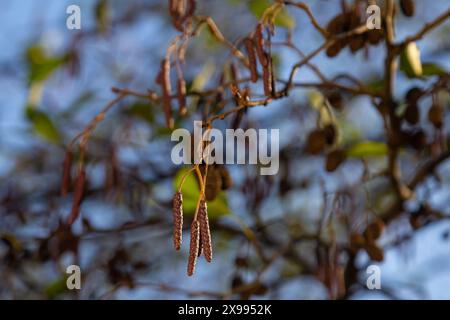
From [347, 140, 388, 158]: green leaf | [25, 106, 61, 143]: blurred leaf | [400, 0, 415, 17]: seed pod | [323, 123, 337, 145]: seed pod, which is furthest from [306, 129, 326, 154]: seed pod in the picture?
[25, 106, 61, 143]: blurred leaf

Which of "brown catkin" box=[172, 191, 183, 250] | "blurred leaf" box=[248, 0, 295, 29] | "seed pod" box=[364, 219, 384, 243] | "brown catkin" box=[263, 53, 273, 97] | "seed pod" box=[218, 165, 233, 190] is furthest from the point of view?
"blurred leaf" box=[248, 0, 295, 29]

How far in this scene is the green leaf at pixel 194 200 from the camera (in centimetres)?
156

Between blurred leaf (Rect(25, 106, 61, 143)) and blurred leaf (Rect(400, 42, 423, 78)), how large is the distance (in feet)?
2.73

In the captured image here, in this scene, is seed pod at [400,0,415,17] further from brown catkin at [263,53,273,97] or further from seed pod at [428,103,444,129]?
brown catkin at [263,53,273,97]

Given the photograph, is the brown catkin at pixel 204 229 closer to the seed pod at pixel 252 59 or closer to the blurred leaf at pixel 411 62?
the seed pod at pixel 252 59

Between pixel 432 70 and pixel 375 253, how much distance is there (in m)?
0.35

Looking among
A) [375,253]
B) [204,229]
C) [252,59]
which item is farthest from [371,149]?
[204,229]

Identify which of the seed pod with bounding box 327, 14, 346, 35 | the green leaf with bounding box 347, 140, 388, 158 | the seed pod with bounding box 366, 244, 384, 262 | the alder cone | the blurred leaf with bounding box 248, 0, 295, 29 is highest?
the blurred leaf with bounding box 248, 0, 295, 29

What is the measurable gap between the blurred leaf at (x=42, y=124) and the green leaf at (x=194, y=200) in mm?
474

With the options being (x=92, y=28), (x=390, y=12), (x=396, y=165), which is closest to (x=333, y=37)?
(x=390, y=12)

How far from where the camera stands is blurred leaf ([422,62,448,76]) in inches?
61.7

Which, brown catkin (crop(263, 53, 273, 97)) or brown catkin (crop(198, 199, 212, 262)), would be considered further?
brown catkin (crop(263, 53, 273, 97))

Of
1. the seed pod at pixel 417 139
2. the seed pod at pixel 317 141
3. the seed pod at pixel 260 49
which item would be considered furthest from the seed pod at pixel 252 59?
the seed pod at pixel 417 139

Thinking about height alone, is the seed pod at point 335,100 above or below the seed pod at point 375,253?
above
